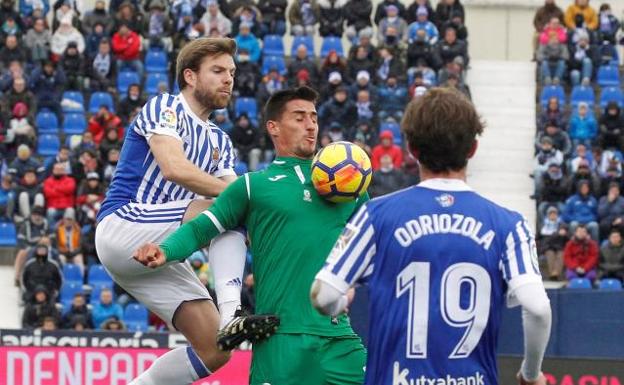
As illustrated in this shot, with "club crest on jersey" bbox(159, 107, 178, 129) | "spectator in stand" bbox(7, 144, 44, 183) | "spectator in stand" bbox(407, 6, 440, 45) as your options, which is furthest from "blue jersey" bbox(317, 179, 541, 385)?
"spectator in stand" bbox(407, 6, 440, 45)

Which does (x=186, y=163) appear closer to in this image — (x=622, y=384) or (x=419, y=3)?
(x=622, y=384)

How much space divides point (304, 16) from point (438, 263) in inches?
846

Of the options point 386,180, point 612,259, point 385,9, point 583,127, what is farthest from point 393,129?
point 612,259

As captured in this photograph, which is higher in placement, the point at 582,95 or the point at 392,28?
the point at 392,28

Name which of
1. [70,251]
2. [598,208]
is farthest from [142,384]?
[598,208]

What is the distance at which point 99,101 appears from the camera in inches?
973

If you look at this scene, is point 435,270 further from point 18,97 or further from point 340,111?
point 18,97

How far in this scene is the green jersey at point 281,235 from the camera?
23.8 feet

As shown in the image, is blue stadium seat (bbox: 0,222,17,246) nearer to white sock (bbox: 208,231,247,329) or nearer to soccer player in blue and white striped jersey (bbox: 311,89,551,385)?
white sock (bbox: 208,231,247,329)

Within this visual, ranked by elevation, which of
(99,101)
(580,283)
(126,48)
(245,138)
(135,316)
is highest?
(126,48)

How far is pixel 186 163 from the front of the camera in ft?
26.6

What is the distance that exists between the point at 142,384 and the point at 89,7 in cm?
1970

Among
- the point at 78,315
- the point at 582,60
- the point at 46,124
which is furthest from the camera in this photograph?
the point at 582,60

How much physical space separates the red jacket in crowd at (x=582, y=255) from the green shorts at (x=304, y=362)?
14.6 m
